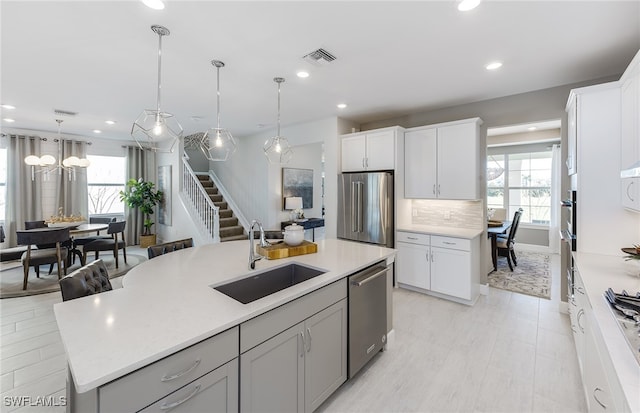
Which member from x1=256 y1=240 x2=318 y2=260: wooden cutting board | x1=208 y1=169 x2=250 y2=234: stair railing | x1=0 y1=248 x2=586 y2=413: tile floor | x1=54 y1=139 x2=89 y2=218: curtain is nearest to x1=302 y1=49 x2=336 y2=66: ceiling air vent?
x1=256 y1=240 x2=318 y2=260: wooden cutting board

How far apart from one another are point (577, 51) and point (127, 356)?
12.7 ft

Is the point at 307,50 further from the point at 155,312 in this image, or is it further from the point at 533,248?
the point at 533,248

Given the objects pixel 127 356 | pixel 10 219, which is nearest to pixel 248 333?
pixel 127 356

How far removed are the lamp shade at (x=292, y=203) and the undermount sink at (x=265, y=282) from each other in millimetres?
4108

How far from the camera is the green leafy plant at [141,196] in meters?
6.70

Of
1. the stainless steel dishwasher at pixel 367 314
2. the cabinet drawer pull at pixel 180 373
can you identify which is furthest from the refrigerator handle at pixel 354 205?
the cabinet drawer pull at pixel 180 373

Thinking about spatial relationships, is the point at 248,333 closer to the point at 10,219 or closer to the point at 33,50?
the point at 33,50

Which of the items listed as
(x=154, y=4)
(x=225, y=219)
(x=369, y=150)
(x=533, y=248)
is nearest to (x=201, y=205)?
(x=225, y=219)

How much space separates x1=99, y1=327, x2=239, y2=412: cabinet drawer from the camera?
0.96 metres

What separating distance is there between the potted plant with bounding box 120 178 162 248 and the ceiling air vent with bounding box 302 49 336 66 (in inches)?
233

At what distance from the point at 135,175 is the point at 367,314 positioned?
733 cm

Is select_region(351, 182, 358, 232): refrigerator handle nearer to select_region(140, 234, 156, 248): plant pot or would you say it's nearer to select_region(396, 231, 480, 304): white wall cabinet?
select_region(396, 231, 480, 304): white wall cabinet

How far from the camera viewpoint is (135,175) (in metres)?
7.20

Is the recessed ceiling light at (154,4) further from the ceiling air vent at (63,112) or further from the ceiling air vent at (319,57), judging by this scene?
the ceiling air vent at (63,112)
